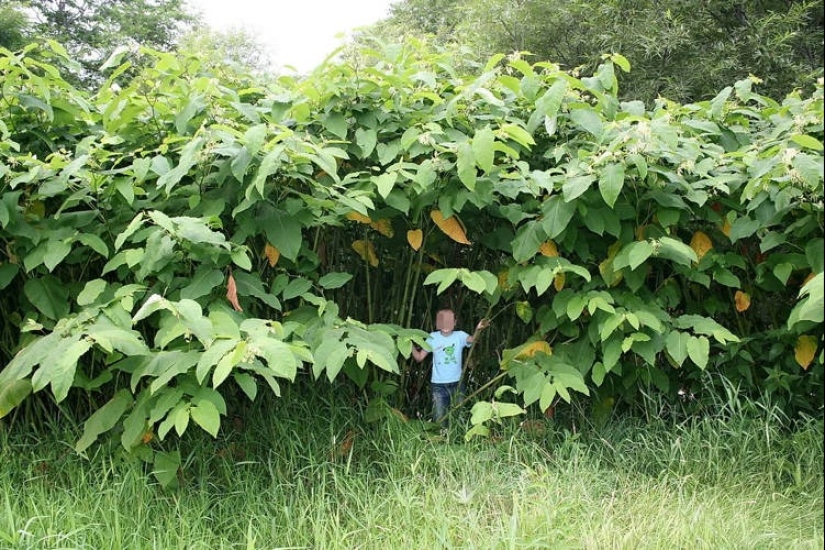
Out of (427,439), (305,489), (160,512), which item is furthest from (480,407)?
(160,512)

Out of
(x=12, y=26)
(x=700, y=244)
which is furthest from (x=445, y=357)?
(x=12, y=26)

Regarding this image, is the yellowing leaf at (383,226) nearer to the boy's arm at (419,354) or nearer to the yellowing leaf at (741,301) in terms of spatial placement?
the boy's arm at (419,354)

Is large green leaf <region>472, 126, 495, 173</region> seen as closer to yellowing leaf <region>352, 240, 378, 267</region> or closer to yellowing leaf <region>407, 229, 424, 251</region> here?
yellowing leaf <region>407, 229, 424, 251</region>

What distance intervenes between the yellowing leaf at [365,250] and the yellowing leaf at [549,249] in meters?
0.84

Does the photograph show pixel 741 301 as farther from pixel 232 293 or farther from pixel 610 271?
pixel 232 293

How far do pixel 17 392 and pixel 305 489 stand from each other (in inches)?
47.1

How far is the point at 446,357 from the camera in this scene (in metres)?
3.44

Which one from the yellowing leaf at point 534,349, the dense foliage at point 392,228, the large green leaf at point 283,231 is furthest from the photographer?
the yellowing leaf at point 534,349

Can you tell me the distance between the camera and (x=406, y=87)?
10.7 ft

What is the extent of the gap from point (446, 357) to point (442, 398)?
0.22 metres

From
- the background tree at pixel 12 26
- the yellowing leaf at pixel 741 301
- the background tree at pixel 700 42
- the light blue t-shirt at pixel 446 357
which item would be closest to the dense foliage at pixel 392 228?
the yellowing leaf at pixel 741 301

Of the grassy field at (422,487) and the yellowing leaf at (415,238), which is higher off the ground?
the yellowing leaf at (415,238)

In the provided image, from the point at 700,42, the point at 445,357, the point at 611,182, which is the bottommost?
the point at 445,357

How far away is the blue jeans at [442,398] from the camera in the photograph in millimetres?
3484
